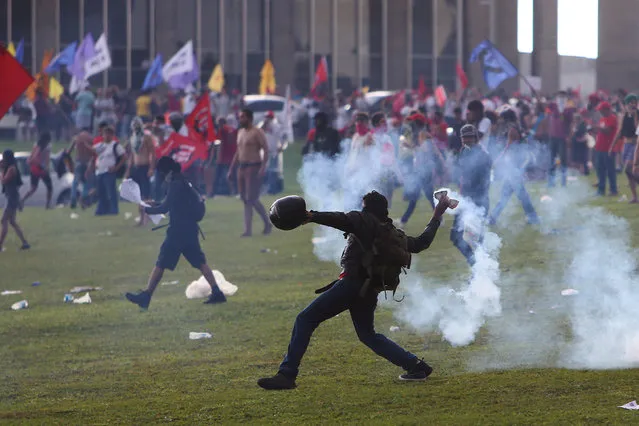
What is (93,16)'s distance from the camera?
56406 millimetres

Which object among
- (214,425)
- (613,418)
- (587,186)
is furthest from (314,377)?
(587,186)

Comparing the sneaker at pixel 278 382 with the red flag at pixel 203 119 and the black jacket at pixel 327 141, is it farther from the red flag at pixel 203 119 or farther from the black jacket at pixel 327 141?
the red flag at pixel 203 119

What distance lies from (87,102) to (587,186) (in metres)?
15.8

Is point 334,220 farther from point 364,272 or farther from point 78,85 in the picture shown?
point 78,85

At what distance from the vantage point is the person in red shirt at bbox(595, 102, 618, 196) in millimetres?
23062

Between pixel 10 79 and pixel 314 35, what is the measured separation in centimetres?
4793

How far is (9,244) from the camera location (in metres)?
20.8

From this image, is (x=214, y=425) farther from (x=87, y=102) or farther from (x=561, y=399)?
(x=87, y=102)

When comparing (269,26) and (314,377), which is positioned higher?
(269,26)

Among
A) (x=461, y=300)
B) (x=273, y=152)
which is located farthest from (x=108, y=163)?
(x=461, y=300)

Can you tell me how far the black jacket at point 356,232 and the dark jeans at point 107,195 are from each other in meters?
16.6

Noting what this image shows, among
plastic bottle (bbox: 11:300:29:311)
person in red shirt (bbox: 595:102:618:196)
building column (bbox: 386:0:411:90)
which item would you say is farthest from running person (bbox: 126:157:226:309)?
building column (bbox: 386:0:411:90)

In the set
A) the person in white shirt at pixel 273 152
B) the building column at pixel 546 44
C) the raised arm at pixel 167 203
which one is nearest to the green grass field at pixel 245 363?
the raised arm at pixel 167 203

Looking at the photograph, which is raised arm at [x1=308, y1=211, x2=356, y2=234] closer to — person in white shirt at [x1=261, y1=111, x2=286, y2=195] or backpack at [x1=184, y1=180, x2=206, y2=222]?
backpack at [x1=184, y1=180, x2=206, y2=222]
